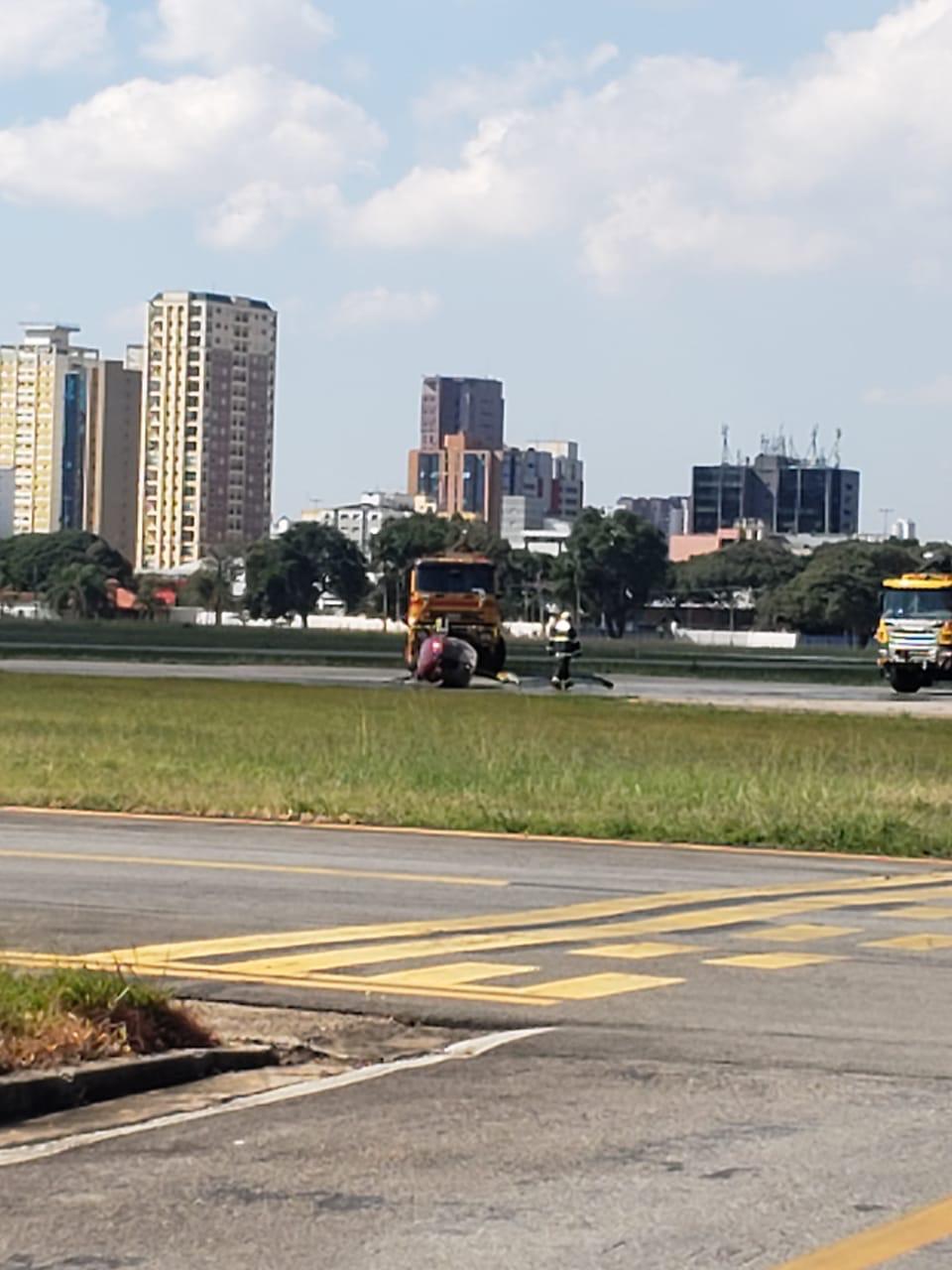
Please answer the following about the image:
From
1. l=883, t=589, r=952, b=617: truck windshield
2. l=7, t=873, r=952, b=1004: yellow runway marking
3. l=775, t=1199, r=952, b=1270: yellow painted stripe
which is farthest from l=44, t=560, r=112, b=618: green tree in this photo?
l=775, t=1199, r=952, b=1270: yellow painted stripe

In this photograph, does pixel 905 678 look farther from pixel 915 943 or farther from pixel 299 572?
pixel 299 572

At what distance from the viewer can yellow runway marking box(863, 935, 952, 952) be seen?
15430 millimetres

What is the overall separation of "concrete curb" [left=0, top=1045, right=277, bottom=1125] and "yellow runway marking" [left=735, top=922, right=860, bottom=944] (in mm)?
5320

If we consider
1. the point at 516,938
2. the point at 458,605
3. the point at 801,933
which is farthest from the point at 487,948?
the point at 458,605

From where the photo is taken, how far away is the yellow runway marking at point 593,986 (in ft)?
42.8

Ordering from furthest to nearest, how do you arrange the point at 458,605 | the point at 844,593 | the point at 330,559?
the point at 330,559, the point at 844,593, the point at 458,605

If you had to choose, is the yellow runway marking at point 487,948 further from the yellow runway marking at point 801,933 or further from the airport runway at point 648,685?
the airport runway at point 648,685

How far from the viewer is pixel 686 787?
2805cm

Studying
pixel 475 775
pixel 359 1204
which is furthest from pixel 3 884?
pixel 475 775

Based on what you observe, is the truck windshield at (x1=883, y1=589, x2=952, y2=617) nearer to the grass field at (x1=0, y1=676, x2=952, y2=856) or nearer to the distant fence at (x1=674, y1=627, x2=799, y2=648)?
the grass field at (x1=0, y1=676, x2=952, y2=856)

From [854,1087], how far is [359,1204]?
3128 mm

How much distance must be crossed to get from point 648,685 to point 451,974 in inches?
2183

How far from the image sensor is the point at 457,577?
2601 inches

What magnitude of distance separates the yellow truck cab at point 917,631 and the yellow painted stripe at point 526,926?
46.6m
